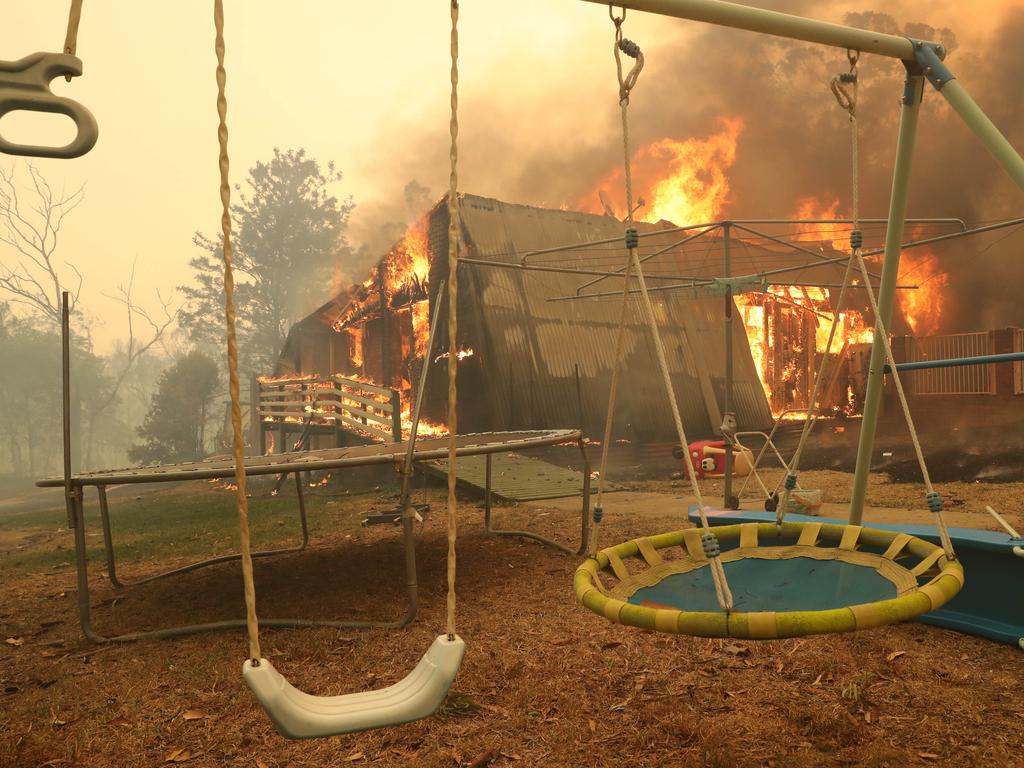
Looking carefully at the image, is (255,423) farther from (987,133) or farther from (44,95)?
(987,133)

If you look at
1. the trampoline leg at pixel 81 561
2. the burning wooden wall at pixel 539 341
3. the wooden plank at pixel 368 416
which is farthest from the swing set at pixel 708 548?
the wooden plank at pixel 368 416

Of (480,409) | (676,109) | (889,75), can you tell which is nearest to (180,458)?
(480,409)

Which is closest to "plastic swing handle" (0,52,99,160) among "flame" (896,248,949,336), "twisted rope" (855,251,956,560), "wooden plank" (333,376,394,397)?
"twisted rope" (855,251,956,560)

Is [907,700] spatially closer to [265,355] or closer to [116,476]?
[116,476]

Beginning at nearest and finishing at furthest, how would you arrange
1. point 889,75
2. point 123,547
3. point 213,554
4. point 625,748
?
point 625,748 → point 213,554 → point 123,547 → point 889,75

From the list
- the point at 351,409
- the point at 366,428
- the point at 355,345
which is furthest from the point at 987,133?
the point at 355,345

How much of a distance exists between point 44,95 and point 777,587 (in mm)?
3579

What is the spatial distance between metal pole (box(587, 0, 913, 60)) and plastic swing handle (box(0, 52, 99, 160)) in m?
2.01

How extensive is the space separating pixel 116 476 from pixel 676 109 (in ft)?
98.6

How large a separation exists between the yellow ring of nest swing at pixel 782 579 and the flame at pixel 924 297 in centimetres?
2178

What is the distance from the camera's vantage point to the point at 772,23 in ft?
9.83

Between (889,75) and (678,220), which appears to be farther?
(889,75)

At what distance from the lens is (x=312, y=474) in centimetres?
1525

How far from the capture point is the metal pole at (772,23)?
112 inches
